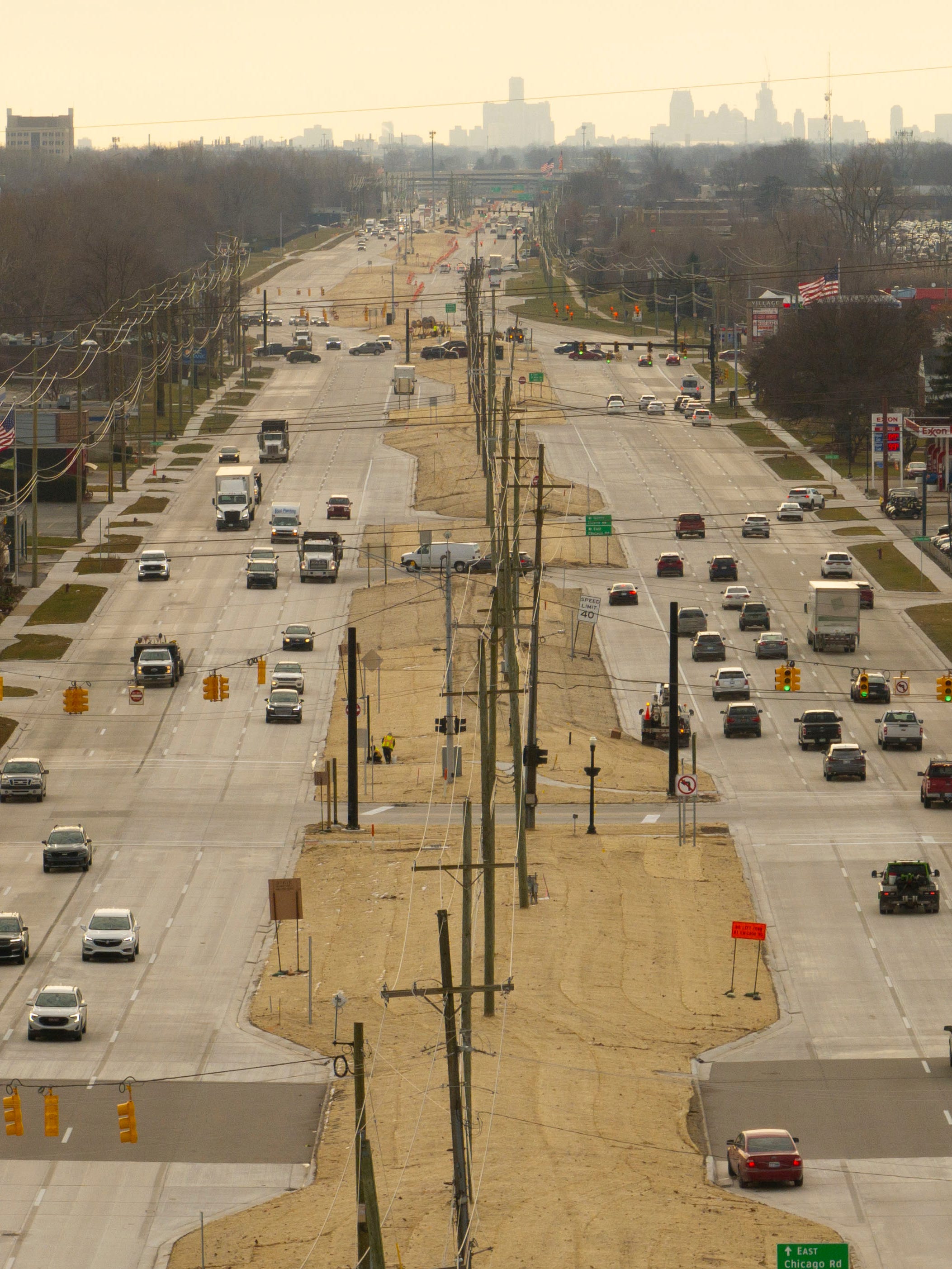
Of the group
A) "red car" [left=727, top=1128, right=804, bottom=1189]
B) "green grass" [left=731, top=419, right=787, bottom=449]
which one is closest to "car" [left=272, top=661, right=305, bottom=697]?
"red car" [left=727, top=1128, right=804, bottom=1189]

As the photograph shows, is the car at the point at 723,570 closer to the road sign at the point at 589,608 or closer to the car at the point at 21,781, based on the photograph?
the road sign at the point at 589,608

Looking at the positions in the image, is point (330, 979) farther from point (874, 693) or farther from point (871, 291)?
point (871, 291)

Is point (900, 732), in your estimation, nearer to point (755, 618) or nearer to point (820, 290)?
point (755, 618)

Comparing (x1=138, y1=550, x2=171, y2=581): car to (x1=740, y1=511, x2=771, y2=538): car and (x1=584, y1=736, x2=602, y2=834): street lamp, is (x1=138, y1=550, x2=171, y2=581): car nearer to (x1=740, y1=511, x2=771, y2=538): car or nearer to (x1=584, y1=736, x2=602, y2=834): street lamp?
(x1=740, y1=511, x2=771, y2=538): car

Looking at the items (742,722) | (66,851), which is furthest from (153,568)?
(66,851)

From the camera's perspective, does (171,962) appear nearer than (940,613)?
Yes

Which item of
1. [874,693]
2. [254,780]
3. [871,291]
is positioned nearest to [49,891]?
[254,780]

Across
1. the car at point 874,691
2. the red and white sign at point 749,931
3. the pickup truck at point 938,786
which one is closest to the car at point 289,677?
the car at point 874,691
